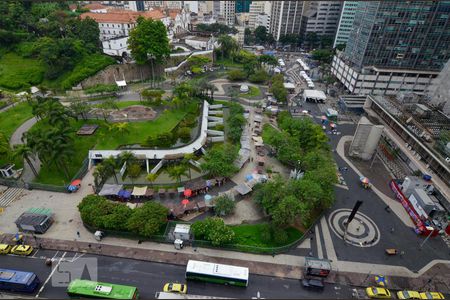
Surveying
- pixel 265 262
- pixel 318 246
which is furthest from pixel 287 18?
pixel 265 262

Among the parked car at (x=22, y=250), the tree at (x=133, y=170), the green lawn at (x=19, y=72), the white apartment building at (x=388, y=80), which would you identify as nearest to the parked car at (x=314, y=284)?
the tree at (x=133, y=170)

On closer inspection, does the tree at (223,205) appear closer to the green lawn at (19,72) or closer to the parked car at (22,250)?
the parked car at (22,250)

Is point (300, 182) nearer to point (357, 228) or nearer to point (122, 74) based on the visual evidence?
point (357, 228)

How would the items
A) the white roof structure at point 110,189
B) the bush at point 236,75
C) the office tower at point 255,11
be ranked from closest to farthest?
the white roof structure at point 110,189, the bush at point 236,75, the office tower at point 255,11

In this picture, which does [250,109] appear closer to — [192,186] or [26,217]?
[192,186]

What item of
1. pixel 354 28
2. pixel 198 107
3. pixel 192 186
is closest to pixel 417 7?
pixel 354 28

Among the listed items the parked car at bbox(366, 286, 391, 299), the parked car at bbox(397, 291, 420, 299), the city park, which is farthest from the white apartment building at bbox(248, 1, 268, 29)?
the parked car at bbox(397, 291, 420, 299)
